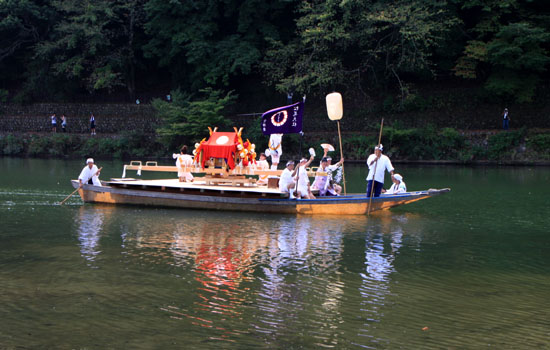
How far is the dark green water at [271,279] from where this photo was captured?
8867mm

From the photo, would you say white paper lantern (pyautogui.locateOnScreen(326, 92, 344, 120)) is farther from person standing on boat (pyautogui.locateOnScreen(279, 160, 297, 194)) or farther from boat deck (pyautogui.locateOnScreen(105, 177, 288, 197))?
boat deck (pyautogui.locateOnScreen(105, 177, 288, 197))

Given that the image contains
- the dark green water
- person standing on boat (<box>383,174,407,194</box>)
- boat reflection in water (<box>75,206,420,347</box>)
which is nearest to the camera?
the dark green water

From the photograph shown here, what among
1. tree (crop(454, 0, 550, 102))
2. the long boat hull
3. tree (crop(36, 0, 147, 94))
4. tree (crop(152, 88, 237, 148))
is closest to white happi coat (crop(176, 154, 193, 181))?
the long boat hull

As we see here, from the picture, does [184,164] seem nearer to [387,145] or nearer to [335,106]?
[335,106]

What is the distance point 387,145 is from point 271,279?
97.3ft

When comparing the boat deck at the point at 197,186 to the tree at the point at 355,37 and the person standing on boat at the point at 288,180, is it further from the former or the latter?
the tree at the point at 355,37

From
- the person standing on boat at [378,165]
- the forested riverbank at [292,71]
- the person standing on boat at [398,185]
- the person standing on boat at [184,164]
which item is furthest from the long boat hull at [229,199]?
the forested riverbank at [292,71]

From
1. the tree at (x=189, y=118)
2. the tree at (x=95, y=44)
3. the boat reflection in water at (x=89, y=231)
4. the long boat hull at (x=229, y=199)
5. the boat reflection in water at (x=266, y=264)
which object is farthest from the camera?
the tree at (x=95, y=44)

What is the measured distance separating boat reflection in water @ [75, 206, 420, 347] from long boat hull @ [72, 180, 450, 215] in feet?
1.24

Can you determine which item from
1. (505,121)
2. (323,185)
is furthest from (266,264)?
(505,121)

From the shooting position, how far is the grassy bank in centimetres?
3809

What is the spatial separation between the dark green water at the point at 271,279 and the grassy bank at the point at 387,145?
18799mm

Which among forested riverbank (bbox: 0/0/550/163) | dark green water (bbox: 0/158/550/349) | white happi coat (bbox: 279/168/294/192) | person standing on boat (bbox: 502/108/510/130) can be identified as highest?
forested riverbank (bbox: 0/0/550/163)

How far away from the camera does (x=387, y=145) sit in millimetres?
40219
